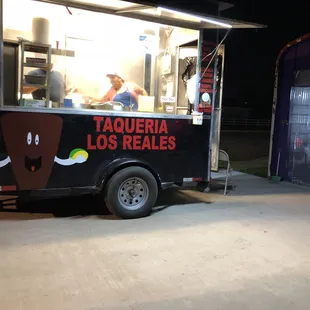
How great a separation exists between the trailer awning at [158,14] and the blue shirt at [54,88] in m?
1.04

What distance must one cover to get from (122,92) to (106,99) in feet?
0.96

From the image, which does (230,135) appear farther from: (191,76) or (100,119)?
(100,119)

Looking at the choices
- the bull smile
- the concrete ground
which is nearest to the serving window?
the bull smile

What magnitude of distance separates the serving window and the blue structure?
3.79 meters

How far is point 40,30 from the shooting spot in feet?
20.6

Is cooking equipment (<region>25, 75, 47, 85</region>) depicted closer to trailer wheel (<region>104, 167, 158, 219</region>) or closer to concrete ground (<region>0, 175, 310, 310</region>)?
trailer wheel (<region>104, 167, 158, 219</region>)

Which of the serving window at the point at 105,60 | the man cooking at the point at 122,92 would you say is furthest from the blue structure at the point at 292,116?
the man cooking at the point at 122,92

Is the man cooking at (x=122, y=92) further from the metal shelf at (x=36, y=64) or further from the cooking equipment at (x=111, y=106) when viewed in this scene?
the metal shelf at (x=36, y=64)

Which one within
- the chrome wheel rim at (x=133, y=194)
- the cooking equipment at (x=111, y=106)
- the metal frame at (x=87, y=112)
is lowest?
the chrome wheel rim at (x=133, y=194)

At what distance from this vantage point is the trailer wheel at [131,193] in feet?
20.4

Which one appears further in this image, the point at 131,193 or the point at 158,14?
the point at 158,14

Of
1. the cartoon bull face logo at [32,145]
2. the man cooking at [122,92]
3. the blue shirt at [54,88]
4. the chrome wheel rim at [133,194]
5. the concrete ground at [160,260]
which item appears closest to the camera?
the concrete ground at [160,260]

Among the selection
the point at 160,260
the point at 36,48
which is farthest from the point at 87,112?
the point at 160,260

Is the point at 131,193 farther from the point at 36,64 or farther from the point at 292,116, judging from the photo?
the point at 292,116
